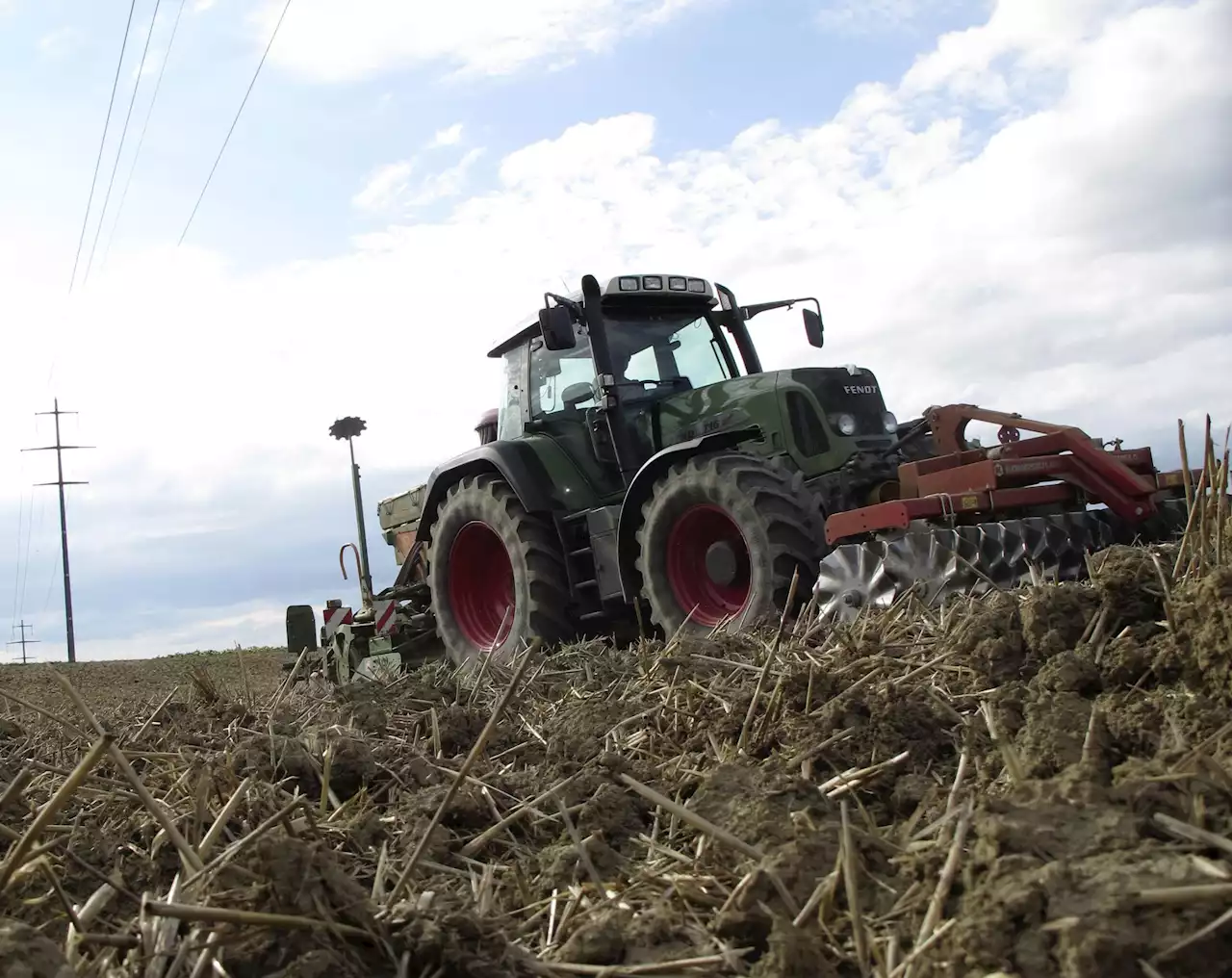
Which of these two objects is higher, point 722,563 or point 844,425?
point 844,425

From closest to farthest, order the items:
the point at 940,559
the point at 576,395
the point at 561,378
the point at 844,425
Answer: the point at 940,559 → the point at 844,425 → the point at 576,395 → the point at 561,378

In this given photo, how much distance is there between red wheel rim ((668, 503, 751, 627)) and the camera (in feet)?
19.7

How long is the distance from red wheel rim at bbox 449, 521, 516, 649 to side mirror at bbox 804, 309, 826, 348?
2.52 m

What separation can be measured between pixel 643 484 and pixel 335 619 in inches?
165

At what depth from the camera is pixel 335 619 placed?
9.58 meters

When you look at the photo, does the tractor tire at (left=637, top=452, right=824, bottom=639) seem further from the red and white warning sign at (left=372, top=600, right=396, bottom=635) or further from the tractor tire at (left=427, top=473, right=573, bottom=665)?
the red and white warning sign at (left=372, top=600, right=396, bottom=635)

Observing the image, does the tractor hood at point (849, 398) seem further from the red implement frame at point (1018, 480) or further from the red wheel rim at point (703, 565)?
the red wheel rim at point (703, 565)

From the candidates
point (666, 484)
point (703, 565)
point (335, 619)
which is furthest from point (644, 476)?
point (335, 619)

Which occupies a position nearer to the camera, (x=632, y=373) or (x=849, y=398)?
(x=849, y=398)

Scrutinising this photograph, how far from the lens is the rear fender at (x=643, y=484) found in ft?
20.3

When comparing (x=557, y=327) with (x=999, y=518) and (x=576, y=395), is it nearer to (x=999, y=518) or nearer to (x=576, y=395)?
(x=576, y=395)

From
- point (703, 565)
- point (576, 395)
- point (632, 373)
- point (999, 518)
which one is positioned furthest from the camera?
point (576, 395)

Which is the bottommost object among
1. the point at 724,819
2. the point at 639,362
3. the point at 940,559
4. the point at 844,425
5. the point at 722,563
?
the point at 724,819

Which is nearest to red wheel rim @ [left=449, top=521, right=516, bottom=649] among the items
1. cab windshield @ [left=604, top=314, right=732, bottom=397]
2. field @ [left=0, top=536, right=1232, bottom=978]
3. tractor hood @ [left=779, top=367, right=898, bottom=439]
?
cab windshield @ [left=604, top=314, right=732, bottom=397]
